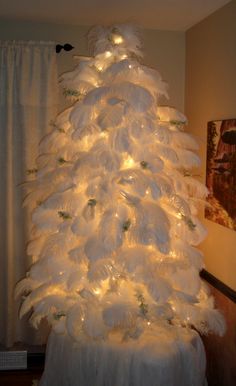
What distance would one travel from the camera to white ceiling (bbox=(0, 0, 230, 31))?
2154 mm

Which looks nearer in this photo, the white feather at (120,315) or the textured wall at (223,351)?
the white feather at (120,315)

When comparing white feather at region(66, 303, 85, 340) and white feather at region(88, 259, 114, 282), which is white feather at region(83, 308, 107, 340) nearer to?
white feather at region(66, 303, 85, 340)

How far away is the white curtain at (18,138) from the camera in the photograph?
8.18 ft

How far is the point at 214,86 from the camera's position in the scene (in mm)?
2270

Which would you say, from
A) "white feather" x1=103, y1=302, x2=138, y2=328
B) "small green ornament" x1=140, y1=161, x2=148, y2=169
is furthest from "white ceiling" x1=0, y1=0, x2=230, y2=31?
"white feather" x1=103, y1=302, x2=138, y2=328

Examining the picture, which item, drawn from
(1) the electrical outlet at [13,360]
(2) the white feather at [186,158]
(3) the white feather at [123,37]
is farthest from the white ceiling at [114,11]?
(1) the electrical outlet at [13,360]

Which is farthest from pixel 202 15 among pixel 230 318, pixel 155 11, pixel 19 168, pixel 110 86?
pixel 230 318

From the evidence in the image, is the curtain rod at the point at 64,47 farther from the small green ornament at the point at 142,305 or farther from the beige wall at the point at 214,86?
the small green ornament at the point at 142,305

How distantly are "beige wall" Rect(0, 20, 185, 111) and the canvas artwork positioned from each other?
60 cm

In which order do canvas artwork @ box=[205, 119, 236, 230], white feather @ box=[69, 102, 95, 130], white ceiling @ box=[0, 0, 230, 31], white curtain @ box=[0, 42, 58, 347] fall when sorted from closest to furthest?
1. white feather @ box=[69, 102, 95, 130]
2. canvas artwork @ box=[205, 119, 236, 230]
3. white ceiling @ box=[0, 0, 230, 31]
4. white curtain @ box=[0, 42, 58, 347]

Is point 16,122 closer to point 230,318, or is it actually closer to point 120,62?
point 120,62

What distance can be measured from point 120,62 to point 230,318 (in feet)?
4.82

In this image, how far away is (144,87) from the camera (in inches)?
70.7

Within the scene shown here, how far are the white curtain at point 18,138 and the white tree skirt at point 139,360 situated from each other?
877 millimetres
